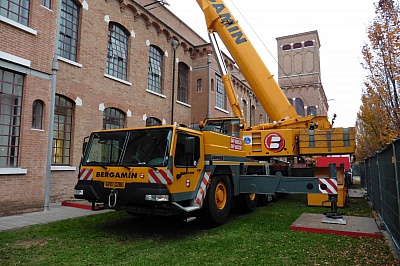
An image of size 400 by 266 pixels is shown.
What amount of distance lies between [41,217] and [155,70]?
1034cm

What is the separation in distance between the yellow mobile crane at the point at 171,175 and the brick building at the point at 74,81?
11.9 feet

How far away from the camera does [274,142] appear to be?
966 cm

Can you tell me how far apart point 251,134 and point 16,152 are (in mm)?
7434

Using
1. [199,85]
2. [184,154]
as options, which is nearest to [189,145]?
[184,154]

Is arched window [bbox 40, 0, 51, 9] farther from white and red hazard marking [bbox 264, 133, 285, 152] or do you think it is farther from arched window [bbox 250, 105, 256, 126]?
arched window [bbox 250, 105, 256, 126]

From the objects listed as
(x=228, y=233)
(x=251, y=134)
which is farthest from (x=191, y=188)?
(x=251, y=134)

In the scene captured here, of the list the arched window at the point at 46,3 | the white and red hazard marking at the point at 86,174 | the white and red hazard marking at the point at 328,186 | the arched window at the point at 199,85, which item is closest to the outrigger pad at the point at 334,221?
the white and red hazard marking at the point at 328,186

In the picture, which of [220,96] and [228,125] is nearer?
[228,125]

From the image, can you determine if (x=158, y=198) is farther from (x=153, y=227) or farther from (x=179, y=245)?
(x=153, y=227)

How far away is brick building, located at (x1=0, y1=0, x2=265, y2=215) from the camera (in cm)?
920

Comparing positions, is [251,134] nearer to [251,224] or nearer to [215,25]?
[251,224]

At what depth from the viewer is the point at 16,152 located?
9219 millimetres

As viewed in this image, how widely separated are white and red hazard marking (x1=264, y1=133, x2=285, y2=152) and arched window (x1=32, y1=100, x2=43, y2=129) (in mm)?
7408

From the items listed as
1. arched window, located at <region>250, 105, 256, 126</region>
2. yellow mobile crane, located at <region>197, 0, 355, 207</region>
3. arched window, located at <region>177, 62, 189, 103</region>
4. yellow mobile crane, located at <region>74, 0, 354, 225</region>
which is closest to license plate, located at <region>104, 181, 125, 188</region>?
yellow mobile crane, located at <region>74, 0, 354, 225</region>
